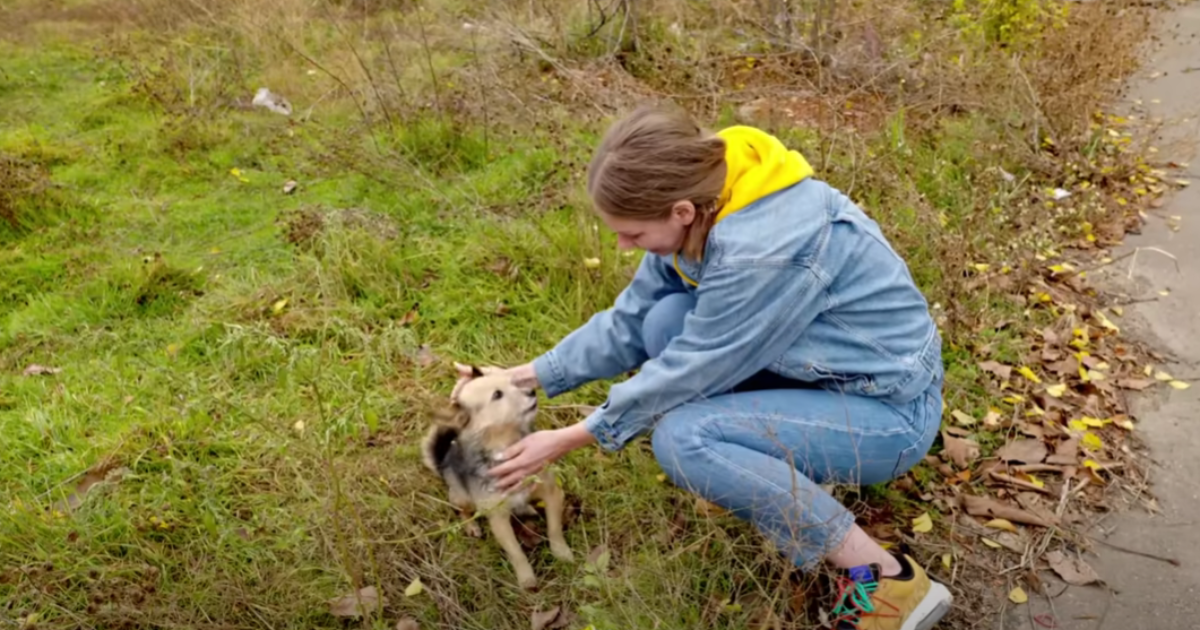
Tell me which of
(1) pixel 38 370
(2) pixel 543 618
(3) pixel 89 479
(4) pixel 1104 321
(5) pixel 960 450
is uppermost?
(4) pixel 1104 321

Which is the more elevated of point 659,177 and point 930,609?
point 659,177

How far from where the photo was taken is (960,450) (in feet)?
9.98

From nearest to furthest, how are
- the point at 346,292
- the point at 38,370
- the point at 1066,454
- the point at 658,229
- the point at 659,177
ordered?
the point at 659,177 → the point at 658,229 → the point at 1066,454 → the point at 38,370 → the point at 346,292

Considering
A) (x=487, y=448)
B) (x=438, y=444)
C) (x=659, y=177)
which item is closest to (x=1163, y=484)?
(x=659, y=177)

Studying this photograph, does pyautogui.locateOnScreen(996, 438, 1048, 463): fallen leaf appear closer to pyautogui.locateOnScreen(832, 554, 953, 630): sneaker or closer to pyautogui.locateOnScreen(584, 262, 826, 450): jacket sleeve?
pyautogui.locateOnScreen(832, 554, 953, 630): sneaker

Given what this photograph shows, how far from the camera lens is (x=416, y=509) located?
2.91 metres

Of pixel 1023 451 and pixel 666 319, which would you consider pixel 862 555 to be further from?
pixel 1023 451

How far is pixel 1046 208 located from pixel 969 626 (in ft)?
9.82

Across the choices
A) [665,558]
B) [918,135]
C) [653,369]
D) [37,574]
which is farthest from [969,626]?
[918,135]

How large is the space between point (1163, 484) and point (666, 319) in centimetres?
189

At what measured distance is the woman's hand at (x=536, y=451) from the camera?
2.33 metres

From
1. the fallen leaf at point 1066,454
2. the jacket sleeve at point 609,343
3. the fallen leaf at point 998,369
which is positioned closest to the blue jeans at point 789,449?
the jacket sleeve at point 609,343

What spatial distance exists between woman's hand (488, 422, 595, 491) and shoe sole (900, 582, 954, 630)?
1.00 metres

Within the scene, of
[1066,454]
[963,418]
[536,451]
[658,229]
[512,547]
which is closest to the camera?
[658,229]
